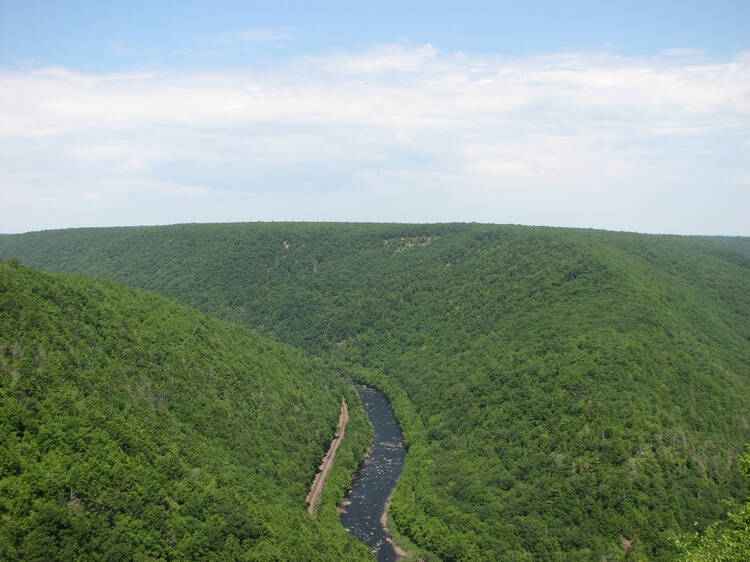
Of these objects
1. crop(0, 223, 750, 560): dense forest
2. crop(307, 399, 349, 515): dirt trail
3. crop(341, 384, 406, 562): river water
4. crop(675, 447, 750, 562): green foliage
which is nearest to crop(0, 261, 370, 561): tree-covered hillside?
crop(307, 399, 349, 515): dirt trail

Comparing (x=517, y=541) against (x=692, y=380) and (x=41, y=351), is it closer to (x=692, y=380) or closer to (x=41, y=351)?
(x=692, y=380)

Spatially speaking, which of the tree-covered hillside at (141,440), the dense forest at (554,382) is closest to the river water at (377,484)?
the tree-covered hillside at (141,440)

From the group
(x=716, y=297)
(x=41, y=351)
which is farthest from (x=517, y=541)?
(x=716, y=297)

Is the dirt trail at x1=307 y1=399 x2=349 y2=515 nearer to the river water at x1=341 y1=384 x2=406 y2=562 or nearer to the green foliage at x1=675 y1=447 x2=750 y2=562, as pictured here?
the river water at x1=341 y1=384 x2=406 y2=562

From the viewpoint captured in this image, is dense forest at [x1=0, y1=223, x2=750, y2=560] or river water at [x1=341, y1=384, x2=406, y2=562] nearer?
dense forest at [x1=0, y1=223, x2=750, y2=560]

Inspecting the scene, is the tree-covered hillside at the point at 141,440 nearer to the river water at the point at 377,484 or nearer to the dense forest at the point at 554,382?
the river water at the point at 377,484

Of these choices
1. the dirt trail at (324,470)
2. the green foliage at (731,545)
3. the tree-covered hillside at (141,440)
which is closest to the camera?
the green foliage at (731,545)
